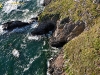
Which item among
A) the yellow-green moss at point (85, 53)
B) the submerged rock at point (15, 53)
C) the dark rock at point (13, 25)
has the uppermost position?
the yellow-green moss at point (85, 53)

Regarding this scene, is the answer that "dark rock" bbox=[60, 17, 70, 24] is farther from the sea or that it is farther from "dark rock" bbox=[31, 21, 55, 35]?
the sea

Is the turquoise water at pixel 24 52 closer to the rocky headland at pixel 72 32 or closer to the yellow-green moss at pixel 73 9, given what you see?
the rocky headland at pixel 72 32

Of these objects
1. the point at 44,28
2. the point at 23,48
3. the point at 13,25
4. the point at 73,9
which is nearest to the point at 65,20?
the point at 73,9

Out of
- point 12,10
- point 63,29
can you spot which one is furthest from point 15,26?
point 63,29

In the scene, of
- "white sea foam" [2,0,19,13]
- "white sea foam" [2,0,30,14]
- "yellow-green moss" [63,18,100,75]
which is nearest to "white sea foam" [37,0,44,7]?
"white sea foam" [2,0,30,14]

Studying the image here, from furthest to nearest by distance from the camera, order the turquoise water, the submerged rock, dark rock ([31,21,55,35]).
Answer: dark rock ([31,21,55,35]), the submerged rock, the turquoise water

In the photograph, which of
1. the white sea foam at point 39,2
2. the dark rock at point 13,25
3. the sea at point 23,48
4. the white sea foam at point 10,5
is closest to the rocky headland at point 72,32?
the dark rock at point 13,25
